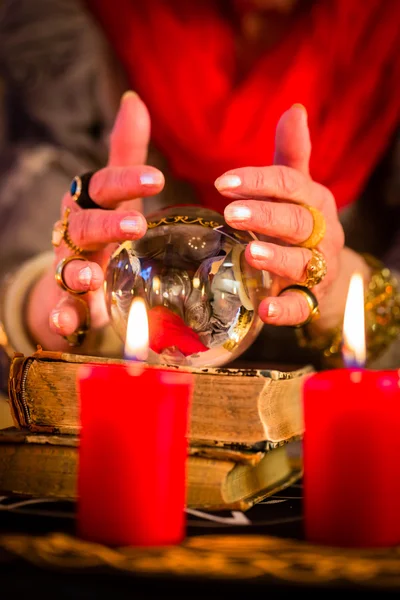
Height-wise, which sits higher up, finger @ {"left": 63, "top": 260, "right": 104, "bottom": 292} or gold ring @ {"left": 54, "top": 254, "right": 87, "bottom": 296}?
gold ring @ {"left": 54, "top": 254, "right": 87, "bottom": 296}

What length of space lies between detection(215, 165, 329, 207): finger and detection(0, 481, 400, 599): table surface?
0.84ft

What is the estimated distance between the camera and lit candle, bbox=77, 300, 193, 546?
12.5 inches

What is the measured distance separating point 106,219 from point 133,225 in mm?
58

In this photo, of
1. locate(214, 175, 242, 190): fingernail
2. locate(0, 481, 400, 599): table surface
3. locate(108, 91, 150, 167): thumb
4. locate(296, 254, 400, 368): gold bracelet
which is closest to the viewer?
locate(0, 481, 400, 599): table surface

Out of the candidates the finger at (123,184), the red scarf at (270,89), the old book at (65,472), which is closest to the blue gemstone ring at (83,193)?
the finger at (123,184)

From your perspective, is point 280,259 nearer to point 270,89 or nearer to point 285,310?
point 285,310

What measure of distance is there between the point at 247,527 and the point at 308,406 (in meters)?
0.07

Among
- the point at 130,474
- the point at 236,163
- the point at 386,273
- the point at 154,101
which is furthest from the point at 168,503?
the point at 154,101

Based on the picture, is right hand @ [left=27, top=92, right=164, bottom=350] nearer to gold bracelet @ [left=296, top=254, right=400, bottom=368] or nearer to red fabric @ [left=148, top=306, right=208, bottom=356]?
red fabric @ [left=148, top=306, right=208, bottom=356]

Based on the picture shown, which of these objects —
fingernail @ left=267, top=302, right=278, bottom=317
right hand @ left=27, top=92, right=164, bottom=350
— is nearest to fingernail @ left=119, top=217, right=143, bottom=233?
right hand @ left=27, top=92, right=164, bottom=350

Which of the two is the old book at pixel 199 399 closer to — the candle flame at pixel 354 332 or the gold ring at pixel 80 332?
the candle flame at pixel 354 332

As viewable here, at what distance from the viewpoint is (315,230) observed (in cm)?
57

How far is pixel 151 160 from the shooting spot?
1.05 metres

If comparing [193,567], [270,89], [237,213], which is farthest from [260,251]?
[270,89]
